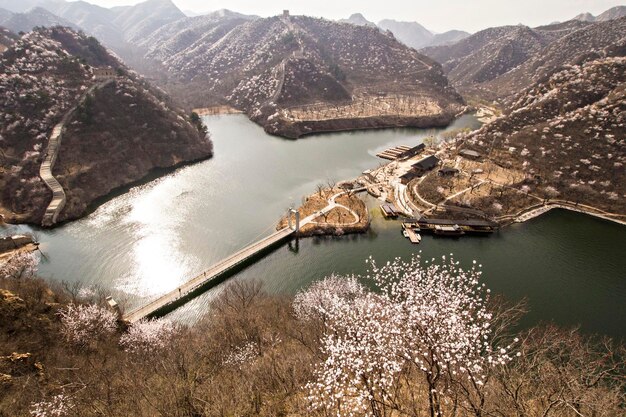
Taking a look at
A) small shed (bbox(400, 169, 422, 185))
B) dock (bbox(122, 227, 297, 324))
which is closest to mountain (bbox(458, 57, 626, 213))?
small shed (bbox(400, 169, 422, 185))

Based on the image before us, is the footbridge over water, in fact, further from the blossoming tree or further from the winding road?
the winding road

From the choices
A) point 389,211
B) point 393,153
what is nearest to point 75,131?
point 389,211

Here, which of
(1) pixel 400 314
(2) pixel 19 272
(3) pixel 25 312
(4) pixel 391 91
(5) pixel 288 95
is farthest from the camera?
(4) pixel 391 91

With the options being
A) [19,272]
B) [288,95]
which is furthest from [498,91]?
[19,272]

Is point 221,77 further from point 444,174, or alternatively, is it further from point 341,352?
point 341,352

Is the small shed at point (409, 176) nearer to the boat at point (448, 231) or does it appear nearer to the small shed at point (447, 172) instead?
the small shed at point (447, 172)

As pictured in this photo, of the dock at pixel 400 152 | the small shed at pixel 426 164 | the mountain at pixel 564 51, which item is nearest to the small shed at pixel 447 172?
the small shed at pixel 426 164
